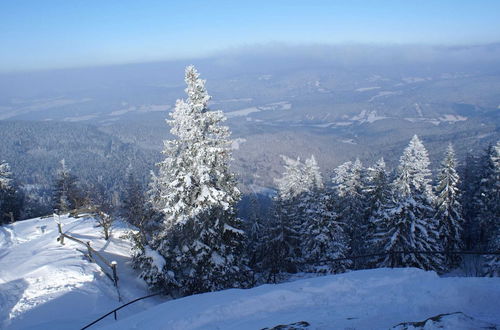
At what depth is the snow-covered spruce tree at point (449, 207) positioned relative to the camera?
26578 mm

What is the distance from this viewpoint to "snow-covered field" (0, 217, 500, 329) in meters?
7.59

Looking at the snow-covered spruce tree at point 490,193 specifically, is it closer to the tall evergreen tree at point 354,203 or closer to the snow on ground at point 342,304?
the tall evergreen tree at point 354,203

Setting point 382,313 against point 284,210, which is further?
point 284,210

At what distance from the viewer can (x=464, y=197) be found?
3362 centimetres

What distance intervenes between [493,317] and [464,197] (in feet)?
104

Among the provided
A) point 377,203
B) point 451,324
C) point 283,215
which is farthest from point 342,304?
point 377,203

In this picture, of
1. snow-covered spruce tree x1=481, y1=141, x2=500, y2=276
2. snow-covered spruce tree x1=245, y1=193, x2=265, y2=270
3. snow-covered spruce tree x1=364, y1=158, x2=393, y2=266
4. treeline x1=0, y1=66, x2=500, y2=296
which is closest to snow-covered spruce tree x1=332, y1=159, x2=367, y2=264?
treeline x1=0, y1=66, x2=500, y2=296

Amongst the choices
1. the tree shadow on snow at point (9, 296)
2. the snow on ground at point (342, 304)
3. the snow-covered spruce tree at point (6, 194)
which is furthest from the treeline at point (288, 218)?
the snow-covered spruce tree at point (6, 194)

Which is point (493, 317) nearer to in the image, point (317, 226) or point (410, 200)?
A: point (410, 200)

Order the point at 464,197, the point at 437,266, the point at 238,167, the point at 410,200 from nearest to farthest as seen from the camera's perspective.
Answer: the point at 410,200 → the point at 437,266 → the point at 464,197 → the point at 238,167

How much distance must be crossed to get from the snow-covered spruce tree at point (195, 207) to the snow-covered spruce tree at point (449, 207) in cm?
1927

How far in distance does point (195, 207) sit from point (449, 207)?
22.4 meters

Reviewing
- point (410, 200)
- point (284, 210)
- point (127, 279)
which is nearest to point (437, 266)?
point (410, 200)

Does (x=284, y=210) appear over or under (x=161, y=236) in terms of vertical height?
under
